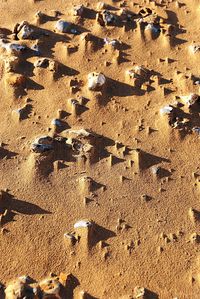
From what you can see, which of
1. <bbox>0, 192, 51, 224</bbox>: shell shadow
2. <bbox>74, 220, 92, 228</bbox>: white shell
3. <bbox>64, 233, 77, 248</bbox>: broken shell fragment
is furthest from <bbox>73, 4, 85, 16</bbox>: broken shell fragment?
<bbox>64, 233, 77, 248</bbox>: broken shell fragment

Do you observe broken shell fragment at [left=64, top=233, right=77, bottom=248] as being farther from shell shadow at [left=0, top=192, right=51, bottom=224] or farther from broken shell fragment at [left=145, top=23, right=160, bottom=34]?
broken shell fragment at [left=145, top=23, right=160, bottom=34]

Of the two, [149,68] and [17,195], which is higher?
[149,68]

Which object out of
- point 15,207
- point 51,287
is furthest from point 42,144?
point 51,287

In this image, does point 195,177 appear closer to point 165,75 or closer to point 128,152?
point 128,152

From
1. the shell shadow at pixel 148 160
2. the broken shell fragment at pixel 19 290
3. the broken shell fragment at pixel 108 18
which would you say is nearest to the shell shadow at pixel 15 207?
the broken shell fragment at pixel 19 290

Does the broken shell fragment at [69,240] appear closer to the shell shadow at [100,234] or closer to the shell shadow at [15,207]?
the shell shadow at [100,234]

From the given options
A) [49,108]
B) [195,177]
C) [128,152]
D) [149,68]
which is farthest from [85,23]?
[195,177]
